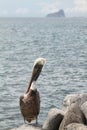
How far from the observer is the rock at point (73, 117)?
12.9 m

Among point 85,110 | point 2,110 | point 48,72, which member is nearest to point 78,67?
point 48,72

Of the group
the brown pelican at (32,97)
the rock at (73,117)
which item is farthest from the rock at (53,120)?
the brown pelican at (32,97)

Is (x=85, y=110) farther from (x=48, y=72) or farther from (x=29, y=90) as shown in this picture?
(x=48, y=72)

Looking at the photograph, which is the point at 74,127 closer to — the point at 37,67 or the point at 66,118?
the point at 66,118

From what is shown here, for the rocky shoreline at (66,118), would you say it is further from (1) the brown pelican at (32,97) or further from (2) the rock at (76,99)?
(2) the rock at (76,99)

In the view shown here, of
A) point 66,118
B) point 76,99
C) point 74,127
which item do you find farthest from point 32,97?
point 76,99

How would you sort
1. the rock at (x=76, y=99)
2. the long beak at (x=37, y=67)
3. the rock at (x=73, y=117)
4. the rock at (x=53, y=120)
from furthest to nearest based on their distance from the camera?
1. the rock at (x=76, y=99)
2. the rock at (x=53, y=120)
3. the rock at (x=73, y=117)
4. the long beak at (x=37, y=67)

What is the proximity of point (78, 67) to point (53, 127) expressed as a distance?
2145 centimetres

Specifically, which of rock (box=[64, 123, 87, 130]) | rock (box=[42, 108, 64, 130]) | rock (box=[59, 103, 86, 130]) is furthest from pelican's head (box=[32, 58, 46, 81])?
rock (box=[42, 108, 64, 130])

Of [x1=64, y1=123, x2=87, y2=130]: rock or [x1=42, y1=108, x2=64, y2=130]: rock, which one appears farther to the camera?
[x1=42, y1=108, x2=64, y2=130]: rock

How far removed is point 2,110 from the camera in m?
20.1

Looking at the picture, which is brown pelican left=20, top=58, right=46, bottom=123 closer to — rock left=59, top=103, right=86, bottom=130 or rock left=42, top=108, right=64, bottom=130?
rock left=59, top=103, right=86, bottom=130

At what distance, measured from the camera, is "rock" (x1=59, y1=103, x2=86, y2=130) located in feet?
42.3

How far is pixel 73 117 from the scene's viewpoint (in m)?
13.1
